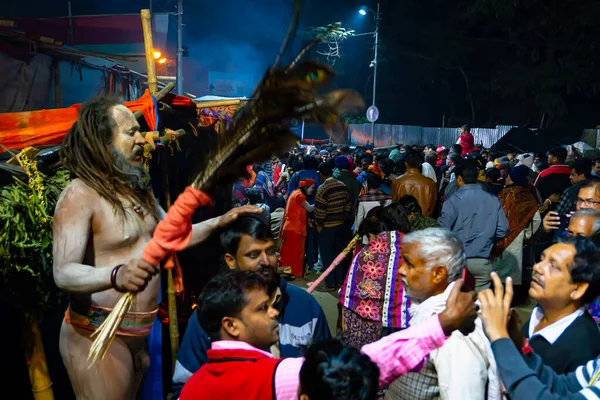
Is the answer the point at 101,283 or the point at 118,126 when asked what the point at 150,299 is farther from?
the point at 118,126

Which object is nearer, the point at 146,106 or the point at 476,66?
the point at 146,106

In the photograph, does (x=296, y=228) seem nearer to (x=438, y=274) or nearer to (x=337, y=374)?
(x=438, y=274)

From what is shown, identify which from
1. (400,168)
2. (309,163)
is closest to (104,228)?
(309,163)

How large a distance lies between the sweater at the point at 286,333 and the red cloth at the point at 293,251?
23.6ft

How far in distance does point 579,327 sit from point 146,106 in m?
3.68

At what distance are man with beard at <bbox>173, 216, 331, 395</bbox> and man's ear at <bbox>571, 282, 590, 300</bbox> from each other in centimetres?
120

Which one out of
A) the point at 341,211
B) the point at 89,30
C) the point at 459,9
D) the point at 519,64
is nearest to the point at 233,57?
the point at 459,9


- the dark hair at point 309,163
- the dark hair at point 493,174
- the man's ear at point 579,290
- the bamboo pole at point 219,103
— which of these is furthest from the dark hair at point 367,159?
the man's ear at point 579,290

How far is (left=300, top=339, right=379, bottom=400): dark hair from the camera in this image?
1865 millimetres

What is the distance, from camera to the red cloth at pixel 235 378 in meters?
2.08

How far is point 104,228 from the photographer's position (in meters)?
2.76

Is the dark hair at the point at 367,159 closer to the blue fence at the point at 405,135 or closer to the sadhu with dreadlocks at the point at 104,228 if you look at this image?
the sadhu with dreadlocks at the point at 104,228

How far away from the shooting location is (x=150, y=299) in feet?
9.61

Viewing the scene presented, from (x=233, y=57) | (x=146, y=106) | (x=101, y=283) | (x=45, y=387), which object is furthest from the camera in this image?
(x=233, y=57)
